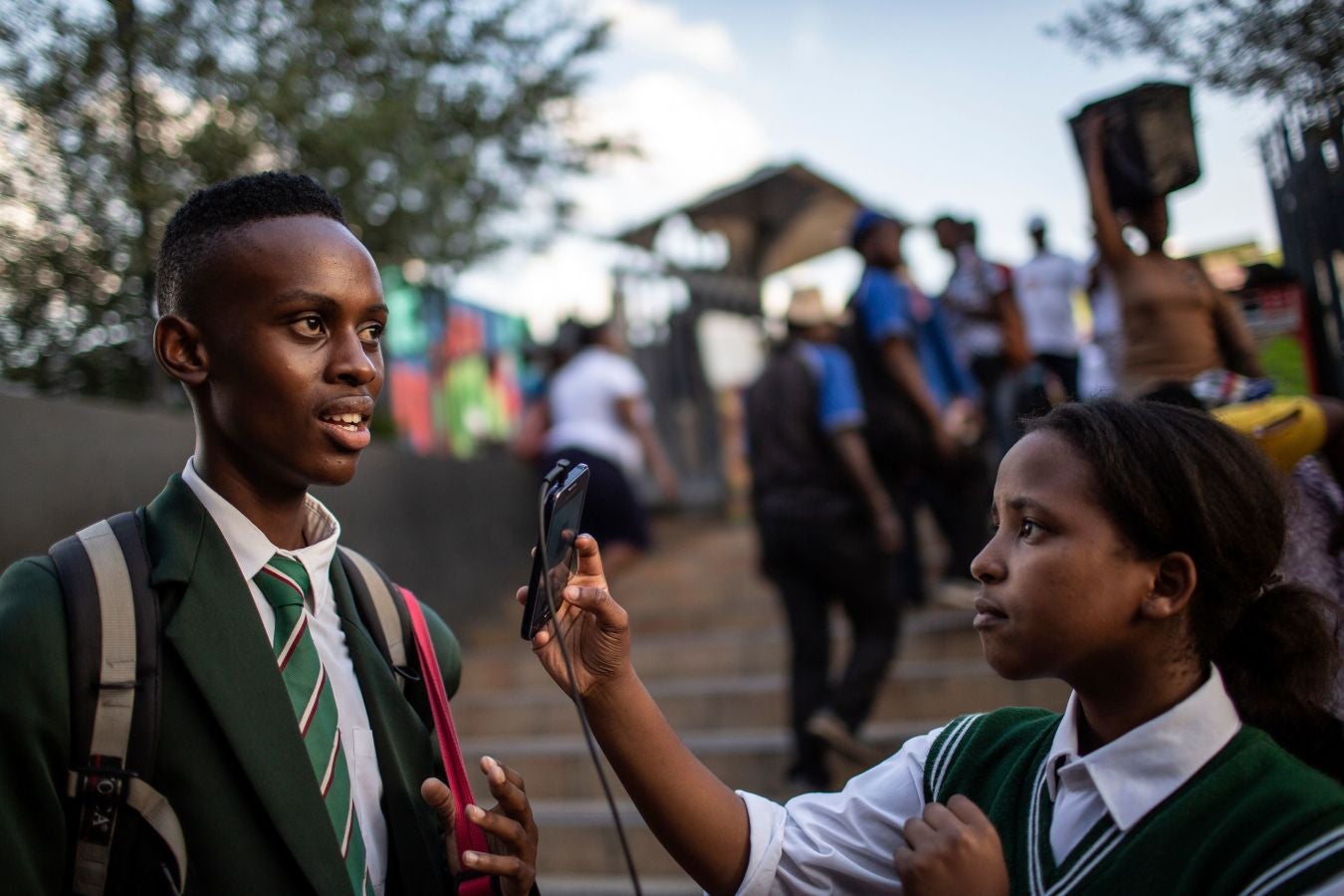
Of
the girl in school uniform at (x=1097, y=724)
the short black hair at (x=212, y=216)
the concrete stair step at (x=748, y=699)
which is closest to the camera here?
the girl in school uniform at (x=1097, y=724)

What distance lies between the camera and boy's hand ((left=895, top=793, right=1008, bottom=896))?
4.81ft

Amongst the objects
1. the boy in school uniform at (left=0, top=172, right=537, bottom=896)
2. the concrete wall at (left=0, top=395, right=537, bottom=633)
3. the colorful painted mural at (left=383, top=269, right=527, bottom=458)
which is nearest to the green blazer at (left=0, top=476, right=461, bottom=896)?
the boy in school uniform at (left=0, top=172, right=537, bottom=896)

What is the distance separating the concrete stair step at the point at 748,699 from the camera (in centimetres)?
532

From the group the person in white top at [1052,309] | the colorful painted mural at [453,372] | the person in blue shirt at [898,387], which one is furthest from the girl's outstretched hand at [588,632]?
the colorful painted mural at [453,372]

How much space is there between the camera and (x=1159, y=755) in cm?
153

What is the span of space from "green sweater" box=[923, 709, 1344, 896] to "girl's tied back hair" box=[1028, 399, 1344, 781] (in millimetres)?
196

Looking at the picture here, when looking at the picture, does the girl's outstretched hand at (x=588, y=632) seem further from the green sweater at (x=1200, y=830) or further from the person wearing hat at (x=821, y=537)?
the person wearing hat at (x=821, y=537)

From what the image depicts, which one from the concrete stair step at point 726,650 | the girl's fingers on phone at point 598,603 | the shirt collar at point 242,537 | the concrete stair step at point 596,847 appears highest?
the shirt collar at point 242,537

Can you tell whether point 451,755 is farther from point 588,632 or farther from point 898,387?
point 898,387

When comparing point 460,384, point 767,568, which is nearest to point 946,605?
point 767,568

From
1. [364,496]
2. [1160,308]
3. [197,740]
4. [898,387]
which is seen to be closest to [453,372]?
[364,496]

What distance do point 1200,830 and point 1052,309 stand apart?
5942 millimetres

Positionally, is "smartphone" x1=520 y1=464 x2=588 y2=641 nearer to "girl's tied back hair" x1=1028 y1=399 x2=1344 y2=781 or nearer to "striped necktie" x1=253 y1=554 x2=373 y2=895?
"striped necktie" x1=253 y1=554 x2=373 y2=895

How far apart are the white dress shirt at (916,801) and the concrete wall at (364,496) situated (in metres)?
2.99
